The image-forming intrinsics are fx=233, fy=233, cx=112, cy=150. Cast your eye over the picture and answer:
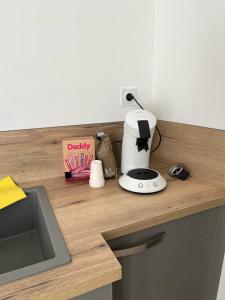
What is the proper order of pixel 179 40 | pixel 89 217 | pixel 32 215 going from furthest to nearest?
1. pixel 179 40
2. pixel 32 215
3. pixel 89 217

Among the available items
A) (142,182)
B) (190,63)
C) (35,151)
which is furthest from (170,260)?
(190,63)

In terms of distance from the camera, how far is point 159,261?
2.62 ft

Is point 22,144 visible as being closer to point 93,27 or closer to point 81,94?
point 81,94

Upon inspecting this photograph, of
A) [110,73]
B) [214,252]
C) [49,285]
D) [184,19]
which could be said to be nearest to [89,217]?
[49,285]

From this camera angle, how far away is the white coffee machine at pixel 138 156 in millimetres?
882

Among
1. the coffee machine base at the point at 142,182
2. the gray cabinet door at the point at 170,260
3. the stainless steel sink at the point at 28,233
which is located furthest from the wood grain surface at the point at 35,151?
the gray cabinet door at the point at 170,260

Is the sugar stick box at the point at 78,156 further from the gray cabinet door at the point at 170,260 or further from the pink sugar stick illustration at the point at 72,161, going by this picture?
the gray cabinet door at the point at 170,260

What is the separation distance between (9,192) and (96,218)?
1.21ft

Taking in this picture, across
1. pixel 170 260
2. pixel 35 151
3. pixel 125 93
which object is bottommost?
pixel 170 260

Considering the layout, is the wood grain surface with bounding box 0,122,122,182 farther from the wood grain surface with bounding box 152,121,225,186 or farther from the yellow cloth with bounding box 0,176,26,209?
the wood grain surface with bounding box 152,121,225,186

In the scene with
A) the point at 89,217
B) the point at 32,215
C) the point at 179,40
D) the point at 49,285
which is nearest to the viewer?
the point at 49,285

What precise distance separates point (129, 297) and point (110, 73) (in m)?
0.89

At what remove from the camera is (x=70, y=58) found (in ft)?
3.20

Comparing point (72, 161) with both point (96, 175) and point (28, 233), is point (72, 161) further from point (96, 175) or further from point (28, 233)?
point (28, 233)
